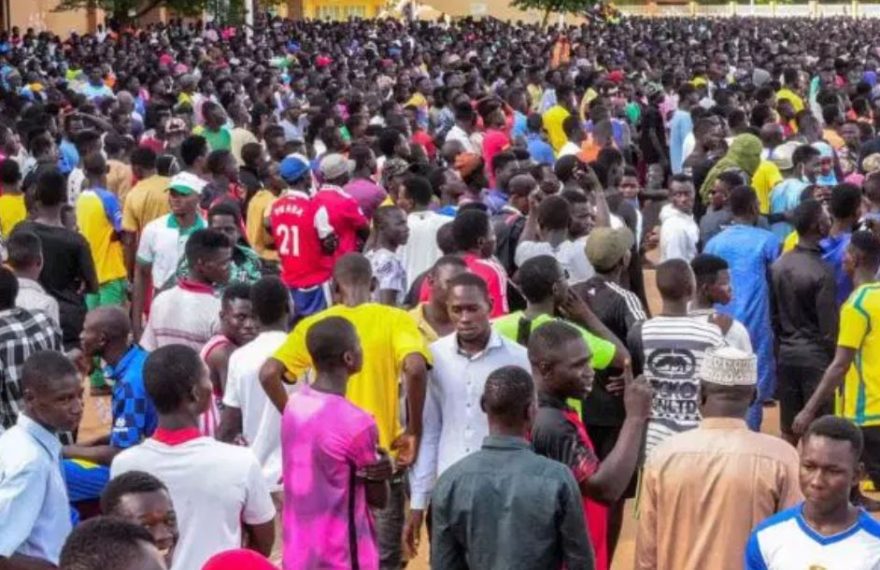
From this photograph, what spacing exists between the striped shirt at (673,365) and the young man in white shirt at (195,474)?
1.95m

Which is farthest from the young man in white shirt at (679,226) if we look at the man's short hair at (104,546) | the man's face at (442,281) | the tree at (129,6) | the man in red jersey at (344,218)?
the tree at (129,6)

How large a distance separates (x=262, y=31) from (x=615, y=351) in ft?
123

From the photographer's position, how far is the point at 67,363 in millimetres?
5762

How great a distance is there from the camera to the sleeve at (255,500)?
221 inches

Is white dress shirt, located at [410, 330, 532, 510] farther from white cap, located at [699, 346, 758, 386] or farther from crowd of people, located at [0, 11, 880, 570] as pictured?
white cap, located at [699, 346, 758, 386]

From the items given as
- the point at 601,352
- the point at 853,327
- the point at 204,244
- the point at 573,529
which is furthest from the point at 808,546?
the point at 204,244

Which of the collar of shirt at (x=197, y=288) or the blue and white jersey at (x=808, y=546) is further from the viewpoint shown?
the collar of shirt at (x=197, y=288)

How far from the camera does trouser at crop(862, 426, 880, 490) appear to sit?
28.4ft

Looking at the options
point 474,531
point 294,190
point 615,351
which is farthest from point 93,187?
point 474,531

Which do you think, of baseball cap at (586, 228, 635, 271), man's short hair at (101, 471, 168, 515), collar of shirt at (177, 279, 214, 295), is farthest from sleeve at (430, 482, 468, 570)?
collar of shirt at (177, 279, 214, 295)

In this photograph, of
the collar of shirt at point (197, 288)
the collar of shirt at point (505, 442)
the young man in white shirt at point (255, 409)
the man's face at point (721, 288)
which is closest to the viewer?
the collar of shirt at point (505, 442)

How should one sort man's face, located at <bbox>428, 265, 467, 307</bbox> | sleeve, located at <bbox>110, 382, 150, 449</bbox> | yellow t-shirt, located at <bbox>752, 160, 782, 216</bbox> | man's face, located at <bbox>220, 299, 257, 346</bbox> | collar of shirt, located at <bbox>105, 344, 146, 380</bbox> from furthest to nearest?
yellow t-shirt, located at <bbox>752, 160, 782, 216</bbox> → man's face, located at <bbox>220, 299, 257, 346</bbox> → man's face, located at <bbox>428, 265, 467, 307</bbox> → collar of shirt, located at <bbox>105, 344, 146, 380</bbox> → sleeve, located at <bbox>110, 382, 150, 449</bbox>

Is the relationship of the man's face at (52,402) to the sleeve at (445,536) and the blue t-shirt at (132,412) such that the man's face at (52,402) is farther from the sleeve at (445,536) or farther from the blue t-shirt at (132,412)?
the sleeve at (445,536)

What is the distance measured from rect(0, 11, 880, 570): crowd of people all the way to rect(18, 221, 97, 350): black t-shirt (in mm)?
17
